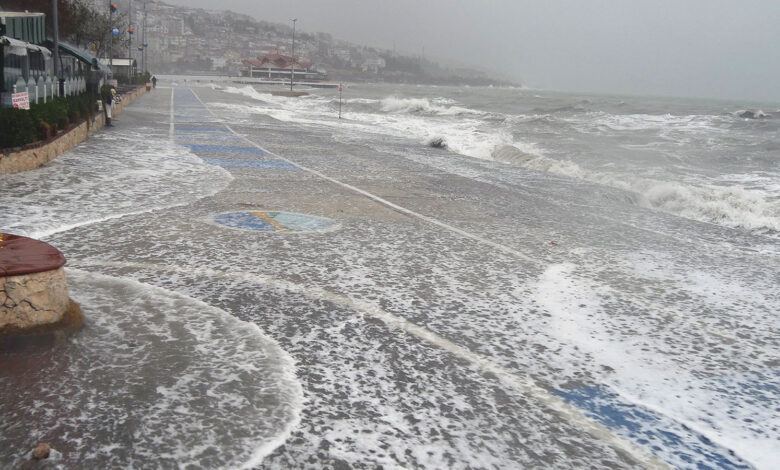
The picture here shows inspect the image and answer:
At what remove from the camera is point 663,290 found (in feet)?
20.9

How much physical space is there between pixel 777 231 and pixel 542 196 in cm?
417

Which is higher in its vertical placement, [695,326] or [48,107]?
[48,107]

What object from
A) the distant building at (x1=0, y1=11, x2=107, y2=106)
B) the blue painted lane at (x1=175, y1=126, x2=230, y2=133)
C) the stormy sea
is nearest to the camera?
the stormy sea

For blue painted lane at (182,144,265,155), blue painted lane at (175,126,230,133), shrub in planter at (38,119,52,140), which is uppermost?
shrub in planter at (38,119,52,140)

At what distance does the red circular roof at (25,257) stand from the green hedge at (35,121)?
24.4 ft

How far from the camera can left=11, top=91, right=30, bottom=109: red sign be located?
40.9ft

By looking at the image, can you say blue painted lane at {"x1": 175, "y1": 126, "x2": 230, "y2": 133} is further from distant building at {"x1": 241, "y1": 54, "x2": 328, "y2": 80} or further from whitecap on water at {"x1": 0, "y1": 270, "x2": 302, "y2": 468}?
distant building at {"x1": 241, "y1": 54, "x2": 328, "y2": 80}

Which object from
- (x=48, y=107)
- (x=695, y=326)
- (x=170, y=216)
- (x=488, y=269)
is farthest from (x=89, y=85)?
(x=695, y=326)

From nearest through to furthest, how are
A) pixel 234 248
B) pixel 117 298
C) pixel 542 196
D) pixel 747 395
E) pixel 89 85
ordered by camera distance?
pixel 747 395, pixel 117 298, pixel 234 248, pixel 542 196, pixel 89 85

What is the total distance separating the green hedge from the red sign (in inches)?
6.9

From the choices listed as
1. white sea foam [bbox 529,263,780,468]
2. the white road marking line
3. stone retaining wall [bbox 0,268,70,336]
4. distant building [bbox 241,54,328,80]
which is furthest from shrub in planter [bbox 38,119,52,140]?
distant building [bbox 241,54,328,80]

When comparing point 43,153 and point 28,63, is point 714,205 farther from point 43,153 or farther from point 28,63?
point 28,63

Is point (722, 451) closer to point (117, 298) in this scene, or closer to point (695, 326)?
point (695, 326)

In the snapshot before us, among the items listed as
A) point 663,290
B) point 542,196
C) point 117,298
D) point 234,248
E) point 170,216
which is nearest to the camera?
point 117,298
